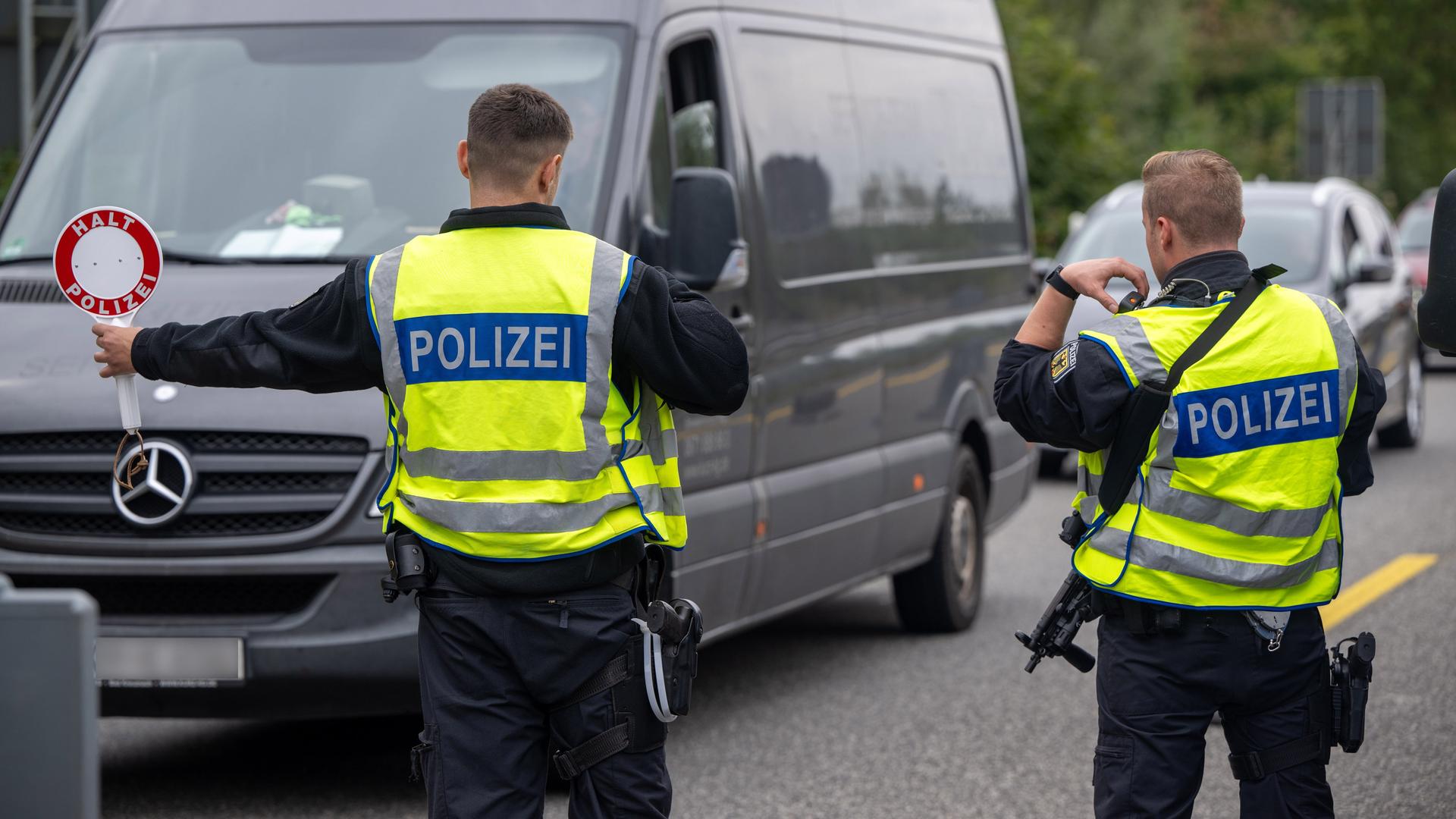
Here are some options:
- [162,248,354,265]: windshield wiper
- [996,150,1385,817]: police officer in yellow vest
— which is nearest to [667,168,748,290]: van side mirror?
[162,248,354,265]: windshield wiper

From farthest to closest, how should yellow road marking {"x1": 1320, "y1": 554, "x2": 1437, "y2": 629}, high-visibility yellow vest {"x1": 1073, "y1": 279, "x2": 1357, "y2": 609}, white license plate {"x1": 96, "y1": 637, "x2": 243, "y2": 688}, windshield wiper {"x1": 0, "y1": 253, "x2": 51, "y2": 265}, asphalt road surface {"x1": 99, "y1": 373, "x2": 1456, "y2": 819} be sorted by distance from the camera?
yellow road marking {"x1": 1320, "y1": 554, "x2": 1437, "y2": 629}
windshield wiper {"x1": 0, "y1": 253, "x2": 51, "y2": 265}
asphalt road surface {"x1": 99, "y1": 373, "x2": 1456, "y2": 819}
white license plate {"x1": 96, "y1": 637, "x2": 243, "y2": 688}
high-visibility yellow vest {"x1": 1073, "y1": 279, "x2": 1357, "y2": 609}

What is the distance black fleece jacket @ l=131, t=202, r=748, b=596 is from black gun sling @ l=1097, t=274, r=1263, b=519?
2.39ft

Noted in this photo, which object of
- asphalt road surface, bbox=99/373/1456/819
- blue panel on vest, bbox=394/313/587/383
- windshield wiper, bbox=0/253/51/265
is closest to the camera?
blue panel on vest, bbox=394/313/587/383

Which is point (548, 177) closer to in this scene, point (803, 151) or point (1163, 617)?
point (1163, 617)

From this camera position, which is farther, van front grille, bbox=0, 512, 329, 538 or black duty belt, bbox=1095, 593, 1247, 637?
van front grille, bbox=0, 512, 329, 538

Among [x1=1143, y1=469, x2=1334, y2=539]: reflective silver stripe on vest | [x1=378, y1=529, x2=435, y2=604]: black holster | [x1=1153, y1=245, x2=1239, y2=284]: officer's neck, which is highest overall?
[x1=1153, y1=245, x2=1239, y2=284]: officer's neck

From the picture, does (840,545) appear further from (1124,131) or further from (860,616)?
(1124,131)

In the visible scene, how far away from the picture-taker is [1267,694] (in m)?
3.97

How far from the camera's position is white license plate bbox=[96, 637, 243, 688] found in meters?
5.38

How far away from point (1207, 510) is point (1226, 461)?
100 millimetres

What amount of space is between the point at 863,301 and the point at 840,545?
2.88ft

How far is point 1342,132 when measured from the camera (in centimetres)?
2670

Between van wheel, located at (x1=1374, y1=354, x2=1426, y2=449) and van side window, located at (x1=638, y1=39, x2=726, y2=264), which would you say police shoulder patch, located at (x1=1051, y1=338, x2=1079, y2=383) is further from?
van wheel, located at (x1=1374, y1=354, x2=1426, y2=449)

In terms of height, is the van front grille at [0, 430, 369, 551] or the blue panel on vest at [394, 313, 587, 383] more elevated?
the blue panel on vest at [394, 313, 587, 383]
